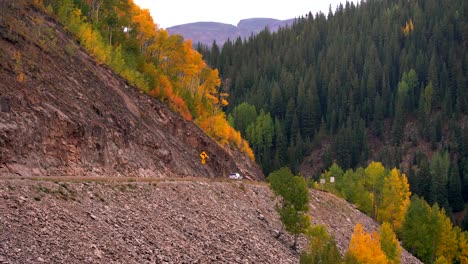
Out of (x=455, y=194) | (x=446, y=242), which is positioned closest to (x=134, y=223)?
(x=446, y=242)

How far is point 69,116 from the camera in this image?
4125 cm

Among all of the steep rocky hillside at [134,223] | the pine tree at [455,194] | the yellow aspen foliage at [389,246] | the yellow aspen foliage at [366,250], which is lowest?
the pine tree at [455,194]

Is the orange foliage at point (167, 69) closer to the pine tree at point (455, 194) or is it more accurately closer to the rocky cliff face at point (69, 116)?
the rocky cliff face at point (69, 116)

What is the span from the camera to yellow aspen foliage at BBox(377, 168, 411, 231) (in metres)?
91.6

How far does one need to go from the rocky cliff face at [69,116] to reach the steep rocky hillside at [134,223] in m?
5.73

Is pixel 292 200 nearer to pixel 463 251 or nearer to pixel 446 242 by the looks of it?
pixel 446 242

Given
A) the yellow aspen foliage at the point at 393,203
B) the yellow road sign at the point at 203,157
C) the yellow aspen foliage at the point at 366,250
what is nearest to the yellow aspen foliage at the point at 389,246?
the yellow aspen foliage at the point at 366,250

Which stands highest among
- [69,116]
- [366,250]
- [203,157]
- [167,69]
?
[167,69]

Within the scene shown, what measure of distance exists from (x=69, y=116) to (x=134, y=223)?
595 inches

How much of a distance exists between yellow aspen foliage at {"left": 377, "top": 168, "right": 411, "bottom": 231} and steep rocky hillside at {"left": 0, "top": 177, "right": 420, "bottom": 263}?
160 feet

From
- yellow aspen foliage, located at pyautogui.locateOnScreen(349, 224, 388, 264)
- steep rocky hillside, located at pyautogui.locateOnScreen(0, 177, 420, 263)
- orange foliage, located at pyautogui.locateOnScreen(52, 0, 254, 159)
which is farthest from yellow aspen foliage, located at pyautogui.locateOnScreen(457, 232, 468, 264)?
steep rocky hillside, located at pyautogui.locateOnScreen(0, 177, 420, 263)

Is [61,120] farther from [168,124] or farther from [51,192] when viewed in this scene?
[168,124]

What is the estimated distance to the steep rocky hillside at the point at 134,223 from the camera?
22578 mm

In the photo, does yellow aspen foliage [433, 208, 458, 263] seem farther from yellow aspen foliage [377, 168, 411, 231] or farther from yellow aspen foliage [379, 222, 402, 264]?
yellow aspen foliage [379, 222, 402, 264]
